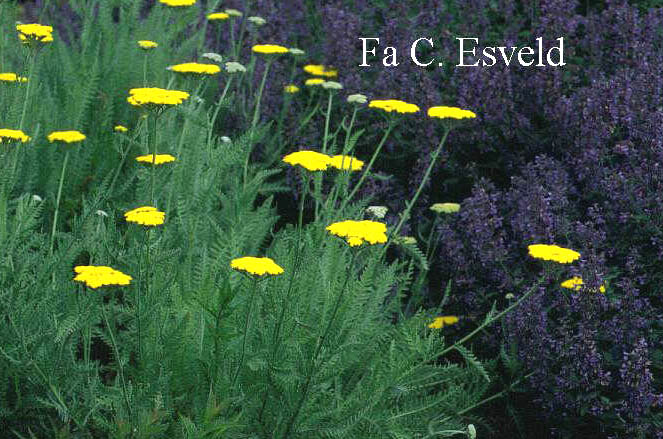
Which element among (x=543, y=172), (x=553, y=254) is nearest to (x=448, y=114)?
(x=553, y=254)

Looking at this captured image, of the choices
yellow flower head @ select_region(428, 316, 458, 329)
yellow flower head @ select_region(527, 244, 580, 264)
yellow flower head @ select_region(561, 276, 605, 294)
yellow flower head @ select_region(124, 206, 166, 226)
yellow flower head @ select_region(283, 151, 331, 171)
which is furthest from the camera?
yellow flower head @ select_region(428, 316, 458, 329)

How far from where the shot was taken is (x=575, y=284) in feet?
8.29

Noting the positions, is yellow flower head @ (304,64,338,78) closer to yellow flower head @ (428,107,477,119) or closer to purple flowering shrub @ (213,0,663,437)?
purple flowering shrub @ (213,0,663,437)

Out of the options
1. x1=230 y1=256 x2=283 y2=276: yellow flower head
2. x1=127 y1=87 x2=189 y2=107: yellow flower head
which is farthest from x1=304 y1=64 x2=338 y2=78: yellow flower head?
x1=230 y1=256 x2=283 y2=276: yellow flower head

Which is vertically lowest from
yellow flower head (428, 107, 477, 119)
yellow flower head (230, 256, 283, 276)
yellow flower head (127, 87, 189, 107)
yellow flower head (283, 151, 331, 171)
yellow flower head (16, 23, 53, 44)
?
yellow flower head (230, 256, 283, 276)

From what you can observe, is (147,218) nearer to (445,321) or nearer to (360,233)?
(360,233)

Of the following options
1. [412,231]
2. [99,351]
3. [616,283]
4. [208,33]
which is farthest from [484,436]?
[208,33]

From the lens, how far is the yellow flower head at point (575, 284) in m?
2.51

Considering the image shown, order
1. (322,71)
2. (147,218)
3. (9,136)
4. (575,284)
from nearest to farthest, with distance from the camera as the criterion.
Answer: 1. (147,218)
2. (9,136)
3. (575,284)
4. (322,71)

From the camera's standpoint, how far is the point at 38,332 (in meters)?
2.01

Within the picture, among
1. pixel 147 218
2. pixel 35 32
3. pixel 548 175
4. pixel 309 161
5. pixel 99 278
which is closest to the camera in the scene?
pixel 99 278

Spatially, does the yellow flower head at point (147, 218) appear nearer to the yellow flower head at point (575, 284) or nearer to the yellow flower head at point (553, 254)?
the yellow flower head at point (553, 254)

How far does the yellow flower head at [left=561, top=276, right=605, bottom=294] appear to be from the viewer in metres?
2.51

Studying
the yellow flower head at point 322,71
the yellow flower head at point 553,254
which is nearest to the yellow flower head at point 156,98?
the yellow flower head at point 553,254
